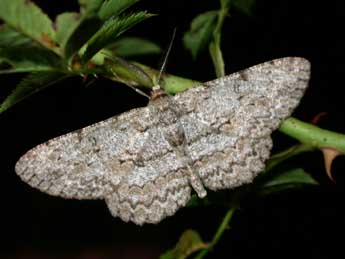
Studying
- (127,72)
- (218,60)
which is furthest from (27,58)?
(218,60)

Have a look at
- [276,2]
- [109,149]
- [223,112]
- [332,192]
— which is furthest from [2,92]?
[332,192]

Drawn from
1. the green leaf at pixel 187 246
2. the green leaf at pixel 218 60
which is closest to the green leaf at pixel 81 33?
the green leaf at pixel 218 60

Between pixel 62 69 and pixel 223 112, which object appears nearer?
pixel 62 69

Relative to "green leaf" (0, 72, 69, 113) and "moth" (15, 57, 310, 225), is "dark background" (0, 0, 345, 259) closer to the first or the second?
"moth" (15, 57, 310, 225)

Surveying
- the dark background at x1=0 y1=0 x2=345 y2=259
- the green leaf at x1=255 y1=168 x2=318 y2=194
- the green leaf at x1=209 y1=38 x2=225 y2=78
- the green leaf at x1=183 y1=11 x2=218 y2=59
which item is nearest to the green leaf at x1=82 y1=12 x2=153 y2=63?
the green leaf at x1=209 y1=38 x2=225 y2=78

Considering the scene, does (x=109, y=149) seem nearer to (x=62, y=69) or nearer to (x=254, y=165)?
(x=254, y=165)

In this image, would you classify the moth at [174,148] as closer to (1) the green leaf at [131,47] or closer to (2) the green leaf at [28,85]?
(1) the green leaf at [131,47]

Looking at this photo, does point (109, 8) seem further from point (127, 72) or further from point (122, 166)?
point (122, 166)
